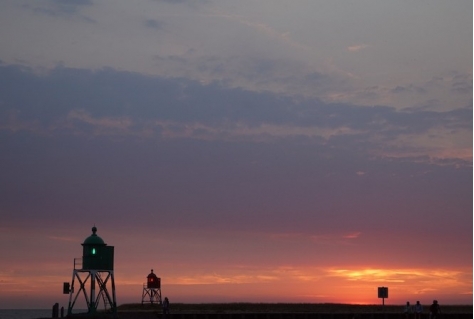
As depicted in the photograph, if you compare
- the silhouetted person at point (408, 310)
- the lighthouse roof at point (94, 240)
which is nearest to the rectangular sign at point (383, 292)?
the silhouetted person at point (408, 310)

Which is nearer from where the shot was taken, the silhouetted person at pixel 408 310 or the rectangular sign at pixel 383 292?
the silhouetted person at pixel 408 310

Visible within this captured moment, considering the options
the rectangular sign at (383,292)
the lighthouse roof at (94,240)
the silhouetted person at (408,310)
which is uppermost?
the lighthouse roof at (94,240)

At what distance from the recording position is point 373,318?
2896 inches

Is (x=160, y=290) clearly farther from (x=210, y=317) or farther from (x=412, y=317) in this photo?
(x=412, y=317)

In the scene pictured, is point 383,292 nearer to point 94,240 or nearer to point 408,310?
point 408,310

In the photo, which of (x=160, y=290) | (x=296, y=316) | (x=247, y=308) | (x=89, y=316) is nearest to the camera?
(x=89, y=316)

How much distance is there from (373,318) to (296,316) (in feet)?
22.3

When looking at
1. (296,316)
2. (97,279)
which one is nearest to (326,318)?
(296,316)

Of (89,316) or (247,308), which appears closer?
(89,316)

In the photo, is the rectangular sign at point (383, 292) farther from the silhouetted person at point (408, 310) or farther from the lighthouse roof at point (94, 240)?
the lighthouse roof at point (94, 240)

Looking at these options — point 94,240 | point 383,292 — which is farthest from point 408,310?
point 94,240

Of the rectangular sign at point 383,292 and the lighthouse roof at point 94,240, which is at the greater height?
the lighthouse roof at point 94,240

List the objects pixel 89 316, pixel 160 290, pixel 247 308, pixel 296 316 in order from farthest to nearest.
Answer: pixel 160 290 < pixel 247 308 < pixel 296 316 < pixel 89 316

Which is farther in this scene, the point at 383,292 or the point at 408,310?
the point at 383,292
